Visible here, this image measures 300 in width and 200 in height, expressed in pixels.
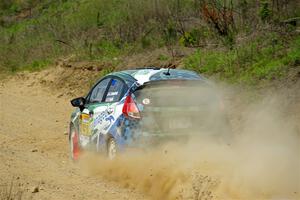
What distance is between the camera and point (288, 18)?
1627 cm

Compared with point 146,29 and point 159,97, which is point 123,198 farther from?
point 146,29

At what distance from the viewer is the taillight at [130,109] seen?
346 inches

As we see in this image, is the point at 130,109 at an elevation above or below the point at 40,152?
above

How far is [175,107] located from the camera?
8719 millimetres

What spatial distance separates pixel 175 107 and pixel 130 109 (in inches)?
25.9

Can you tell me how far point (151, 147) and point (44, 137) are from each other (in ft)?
18.3

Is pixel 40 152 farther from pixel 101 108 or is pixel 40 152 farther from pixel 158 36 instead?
pixel 158 36

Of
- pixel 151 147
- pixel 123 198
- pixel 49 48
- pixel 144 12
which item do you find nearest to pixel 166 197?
pixel 123 198

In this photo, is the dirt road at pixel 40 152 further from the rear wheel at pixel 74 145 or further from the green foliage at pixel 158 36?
the green foliage at pixel 158 36

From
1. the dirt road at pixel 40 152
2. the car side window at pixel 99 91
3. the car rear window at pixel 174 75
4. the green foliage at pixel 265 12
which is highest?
the green foliage at pixel 265 12

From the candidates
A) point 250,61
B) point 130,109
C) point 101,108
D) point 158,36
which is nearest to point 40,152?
point 101,108

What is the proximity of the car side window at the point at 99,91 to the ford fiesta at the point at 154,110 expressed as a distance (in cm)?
41

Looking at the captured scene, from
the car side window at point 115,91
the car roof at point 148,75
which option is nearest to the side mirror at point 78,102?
the car side window at point 115,91

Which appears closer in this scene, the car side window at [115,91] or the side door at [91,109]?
the car side window at [115,91]
